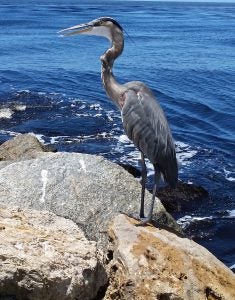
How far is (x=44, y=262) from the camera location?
5379 mm

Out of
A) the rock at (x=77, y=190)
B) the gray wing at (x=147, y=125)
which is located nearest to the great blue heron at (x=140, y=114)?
the gray wing at (x=147, y=125)

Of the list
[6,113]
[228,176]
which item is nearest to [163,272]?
[228,176]

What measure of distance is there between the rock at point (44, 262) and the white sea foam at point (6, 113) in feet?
53.9

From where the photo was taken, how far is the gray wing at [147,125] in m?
7.71

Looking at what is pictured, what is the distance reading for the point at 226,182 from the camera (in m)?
16.9

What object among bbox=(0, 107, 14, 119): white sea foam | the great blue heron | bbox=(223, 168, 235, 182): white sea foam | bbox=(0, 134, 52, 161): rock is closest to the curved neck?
the great blue heron

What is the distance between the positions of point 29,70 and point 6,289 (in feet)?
93.8

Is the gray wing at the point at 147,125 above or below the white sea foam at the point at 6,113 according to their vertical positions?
above

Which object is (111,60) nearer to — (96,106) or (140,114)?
(140,114)

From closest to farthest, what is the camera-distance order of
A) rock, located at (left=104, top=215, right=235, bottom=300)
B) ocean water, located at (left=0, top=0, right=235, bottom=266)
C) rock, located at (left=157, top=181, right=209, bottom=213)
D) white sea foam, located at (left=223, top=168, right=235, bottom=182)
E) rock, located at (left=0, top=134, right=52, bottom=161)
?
rock, located at (left=104, top=215, right=235, bottom=300)
rock, located at (left=157, top=181, right=209, bottom=213)
rock, located at (left=0, top=134, right=52, bottom=161)
ocean water, located at (left=0, top=0, right=235, bottom=266)
white sea foam, located at (left=223, top=168, right=235, bottom=182)

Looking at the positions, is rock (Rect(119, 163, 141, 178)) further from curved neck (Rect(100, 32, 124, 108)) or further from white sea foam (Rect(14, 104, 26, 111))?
white sea foam (Rect(14, 104, 26, 111))

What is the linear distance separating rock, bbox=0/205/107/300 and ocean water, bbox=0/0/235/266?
6.76 metres

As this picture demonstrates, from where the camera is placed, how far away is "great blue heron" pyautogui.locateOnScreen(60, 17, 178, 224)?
7.73 metres

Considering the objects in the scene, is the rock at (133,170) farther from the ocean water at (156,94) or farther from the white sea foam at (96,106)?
the white sea foam at (96,106)
